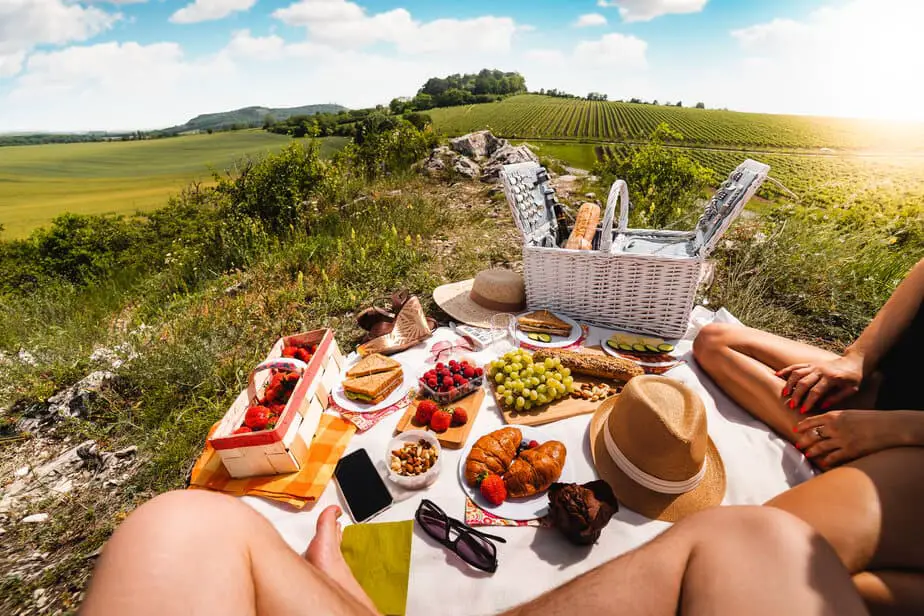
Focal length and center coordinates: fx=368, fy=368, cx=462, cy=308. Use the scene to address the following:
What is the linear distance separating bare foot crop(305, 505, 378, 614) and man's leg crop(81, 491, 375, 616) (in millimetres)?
36

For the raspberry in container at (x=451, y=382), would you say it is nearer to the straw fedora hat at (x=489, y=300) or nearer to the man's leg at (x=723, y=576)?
the straw fedora hat at (x=489, y=300)

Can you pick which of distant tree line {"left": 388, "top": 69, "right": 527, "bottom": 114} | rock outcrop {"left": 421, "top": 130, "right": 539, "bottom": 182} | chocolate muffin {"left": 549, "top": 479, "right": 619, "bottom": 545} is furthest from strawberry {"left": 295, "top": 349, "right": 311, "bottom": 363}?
distant tree line {"left": 388, "top": 69, "right": 527, "bottom": 114}

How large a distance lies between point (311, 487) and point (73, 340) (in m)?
3.54

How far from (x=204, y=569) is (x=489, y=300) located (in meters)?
2.63

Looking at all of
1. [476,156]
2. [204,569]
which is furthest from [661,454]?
[476,156]

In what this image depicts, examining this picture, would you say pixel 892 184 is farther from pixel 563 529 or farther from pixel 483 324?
pixel 563 529

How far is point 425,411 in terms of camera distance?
215cm

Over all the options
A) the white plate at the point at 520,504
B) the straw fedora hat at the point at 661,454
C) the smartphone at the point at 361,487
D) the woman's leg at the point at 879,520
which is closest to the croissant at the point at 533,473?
the white plate at the point at 520,504

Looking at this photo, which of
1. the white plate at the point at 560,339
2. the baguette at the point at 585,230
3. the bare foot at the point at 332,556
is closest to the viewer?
the bare foot at the point at 332,556

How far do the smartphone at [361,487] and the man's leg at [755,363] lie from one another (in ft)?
7.10

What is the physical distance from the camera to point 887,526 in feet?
4.09

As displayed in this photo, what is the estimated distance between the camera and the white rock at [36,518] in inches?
82.7

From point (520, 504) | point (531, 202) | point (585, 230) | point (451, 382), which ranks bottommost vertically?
point (520, 504)

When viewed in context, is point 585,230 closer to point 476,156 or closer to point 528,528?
point 528,528
